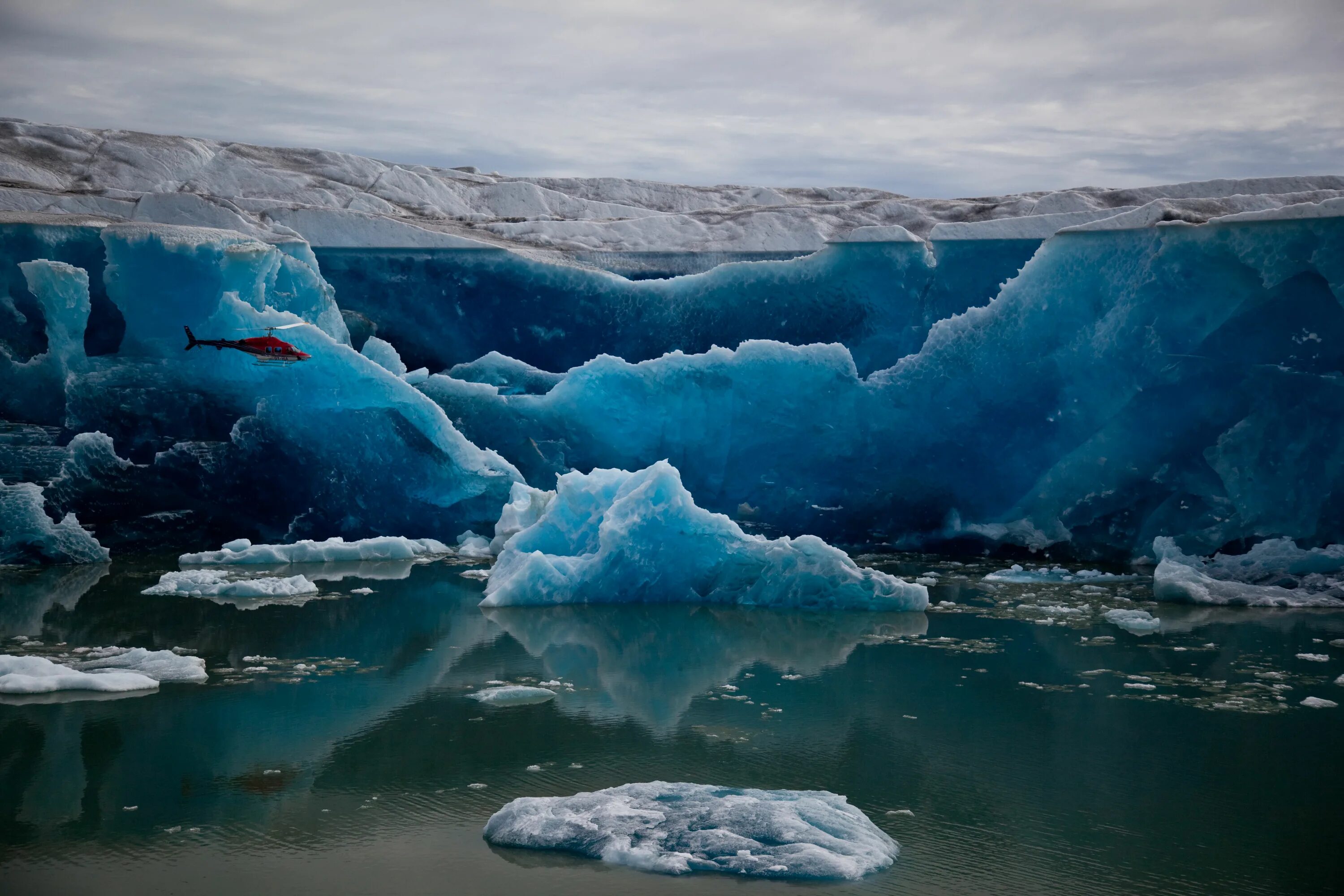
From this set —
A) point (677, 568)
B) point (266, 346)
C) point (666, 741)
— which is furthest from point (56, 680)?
point (266, 346)

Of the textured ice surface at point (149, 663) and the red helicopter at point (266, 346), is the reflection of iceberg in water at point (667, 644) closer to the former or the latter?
the textured ice surface at point (149, 663)

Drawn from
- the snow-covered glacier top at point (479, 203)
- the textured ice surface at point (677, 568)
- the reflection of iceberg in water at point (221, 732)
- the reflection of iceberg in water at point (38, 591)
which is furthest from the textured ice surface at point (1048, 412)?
the reflection of iceberg in water at point (221, 732)

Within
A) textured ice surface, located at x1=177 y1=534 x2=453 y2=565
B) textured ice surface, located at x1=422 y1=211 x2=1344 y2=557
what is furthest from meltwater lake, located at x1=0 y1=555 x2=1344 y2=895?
textured ice surface, located at x1=422 y1=211 x2=1344 y2=557

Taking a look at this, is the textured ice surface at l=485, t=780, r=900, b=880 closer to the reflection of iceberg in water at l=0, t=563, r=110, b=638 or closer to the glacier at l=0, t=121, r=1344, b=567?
the reflection of iceberg in water at l=0, t=563, r=110, b=638

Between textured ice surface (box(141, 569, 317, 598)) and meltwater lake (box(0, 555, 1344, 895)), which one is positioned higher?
meltwater lake (box(0, 555, 1344, 895))

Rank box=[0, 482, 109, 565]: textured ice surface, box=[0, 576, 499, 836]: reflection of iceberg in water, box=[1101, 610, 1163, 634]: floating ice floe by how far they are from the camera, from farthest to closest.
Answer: box=[0, 482, 109, 565]: textured ice surface, box=[1101, 610, 1163, 634]: floating ice floe, box=[0, 576, 499, 836]: reflection of iceberg in water

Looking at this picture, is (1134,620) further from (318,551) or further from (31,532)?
(31,532)
